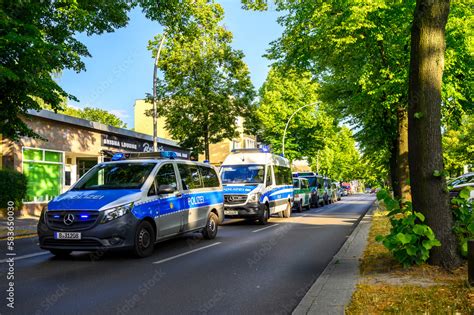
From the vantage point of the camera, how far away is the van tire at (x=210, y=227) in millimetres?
11594

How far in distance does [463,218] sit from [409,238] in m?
Result: 1.00

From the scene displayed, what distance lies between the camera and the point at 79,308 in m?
5.30

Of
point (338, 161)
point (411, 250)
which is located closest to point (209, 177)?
point (411, 250)

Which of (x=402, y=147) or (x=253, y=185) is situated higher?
(x=402, y=147)

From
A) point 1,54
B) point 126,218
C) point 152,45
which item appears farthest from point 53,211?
point 152,45

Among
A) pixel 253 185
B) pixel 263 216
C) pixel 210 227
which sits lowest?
pixel 263 216

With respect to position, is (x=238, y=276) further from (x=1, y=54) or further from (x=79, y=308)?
(x=1, y=54)

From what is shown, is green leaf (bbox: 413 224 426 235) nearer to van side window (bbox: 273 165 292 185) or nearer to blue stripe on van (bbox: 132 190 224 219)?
blue stripe on van (bbox: 132 190 224 219)

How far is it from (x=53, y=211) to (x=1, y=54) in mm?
5553

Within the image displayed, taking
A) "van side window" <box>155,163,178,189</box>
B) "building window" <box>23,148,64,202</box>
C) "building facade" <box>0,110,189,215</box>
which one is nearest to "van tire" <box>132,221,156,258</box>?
"van side window" <box>155,163,178,189</box>

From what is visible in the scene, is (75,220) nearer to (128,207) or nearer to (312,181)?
(128,207)

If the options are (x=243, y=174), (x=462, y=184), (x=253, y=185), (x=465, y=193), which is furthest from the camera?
(x=462, y=184)

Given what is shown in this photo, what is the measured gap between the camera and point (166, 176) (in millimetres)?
9898

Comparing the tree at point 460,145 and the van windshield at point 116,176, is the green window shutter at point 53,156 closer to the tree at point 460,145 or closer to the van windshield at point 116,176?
the van windshield at point 116,176
